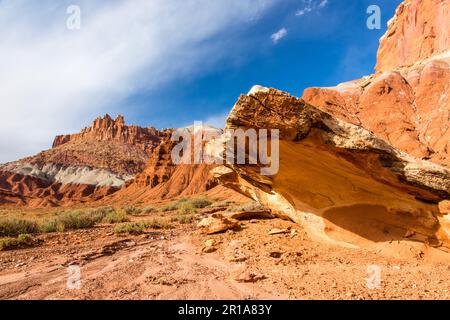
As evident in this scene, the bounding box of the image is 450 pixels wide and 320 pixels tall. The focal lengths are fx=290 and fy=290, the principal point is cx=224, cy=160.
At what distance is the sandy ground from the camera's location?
4.16 metres

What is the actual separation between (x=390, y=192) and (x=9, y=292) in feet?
23.1

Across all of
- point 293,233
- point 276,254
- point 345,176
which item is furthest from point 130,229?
point 345,176

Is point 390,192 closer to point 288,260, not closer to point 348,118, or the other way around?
point 288,260

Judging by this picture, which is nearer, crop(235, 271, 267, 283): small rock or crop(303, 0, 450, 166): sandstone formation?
crop(235, 271, 267, 283): small rock

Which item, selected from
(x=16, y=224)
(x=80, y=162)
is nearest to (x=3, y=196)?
(x=80, y=162)

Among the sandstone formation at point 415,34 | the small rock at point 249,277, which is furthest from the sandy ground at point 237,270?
the sandstone formation at point 415,34

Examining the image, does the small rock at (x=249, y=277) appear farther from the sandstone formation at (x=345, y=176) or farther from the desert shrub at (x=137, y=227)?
the desert shrub at (x=137, y=227)

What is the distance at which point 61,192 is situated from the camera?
191ft

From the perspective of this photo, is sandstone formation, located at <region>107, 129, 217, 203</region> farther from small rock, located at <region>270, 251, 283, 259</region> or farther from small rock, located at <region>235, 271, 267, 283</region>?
small rock, located at <region>235, 271, 267, 283</region>

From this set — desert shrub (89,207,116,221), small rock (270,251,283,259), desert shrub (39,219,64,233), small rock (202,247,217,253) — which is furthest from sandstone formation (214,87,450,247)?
desert shrub (89,207,116,221)

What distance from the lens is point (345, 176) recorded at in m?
6.27

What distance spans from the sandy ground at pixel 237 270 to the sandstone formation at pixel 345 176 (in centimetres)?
49

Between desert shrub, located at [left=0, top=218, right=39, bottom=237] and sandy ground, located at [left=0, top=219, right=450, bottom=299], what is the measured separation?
333cm

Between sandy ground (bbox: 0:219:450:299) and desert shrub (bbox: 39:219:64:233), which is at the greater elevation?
sandy ground (bbox: 0:219:450:299)
